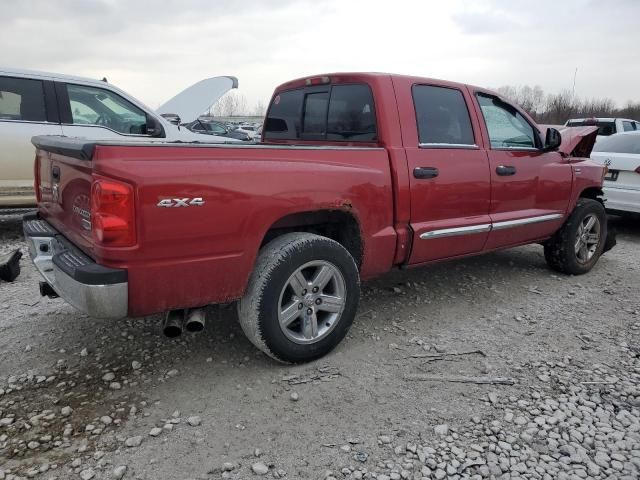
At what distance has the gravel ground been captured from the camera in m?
2.29

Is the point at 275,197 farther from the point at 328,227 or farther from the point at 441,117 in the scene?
the point at 441,117

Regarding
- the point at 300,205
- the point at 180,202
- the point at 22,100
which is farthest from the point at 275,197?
the point at 22,100

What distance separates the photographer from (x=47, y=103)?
5785 mm

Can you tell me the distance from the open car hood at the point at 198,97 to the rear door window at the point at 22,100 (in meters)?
3.91

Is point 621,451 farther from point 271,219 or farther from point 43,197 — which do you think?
point 43,197

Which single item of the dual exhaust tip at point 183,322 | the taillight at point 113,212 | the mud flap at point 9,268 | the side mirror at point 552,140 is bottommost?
the mud flap at point 9,268

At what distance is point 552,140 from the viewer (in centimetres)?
455

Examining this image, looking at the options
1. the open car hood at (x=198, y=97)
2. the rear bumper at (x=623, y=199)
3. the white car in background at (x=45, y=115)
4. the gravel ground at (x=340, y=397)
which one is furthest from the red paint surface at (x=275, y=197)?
the open car hood at (x=198, y=97)

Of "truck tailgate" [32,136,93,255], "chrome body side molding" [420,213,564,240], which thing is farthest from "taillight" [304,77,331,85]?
"truck tailgate" [32,136,93,255]

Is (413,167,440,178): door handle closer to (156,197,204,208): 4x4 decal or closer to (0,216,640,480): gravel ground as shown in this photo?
(0,216,640,480): gravel ground

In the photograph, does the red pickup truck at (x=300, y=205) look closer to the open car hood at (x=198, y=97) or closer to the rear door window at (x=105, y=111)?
the rear door window at (x=105, y=111)

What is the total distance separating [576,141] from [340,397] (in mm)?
4050

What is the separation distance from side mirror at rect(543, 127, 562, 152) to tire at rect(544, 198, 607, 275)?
0.85 m

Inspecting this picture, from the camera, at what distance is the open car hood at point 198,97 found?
9.70 m
